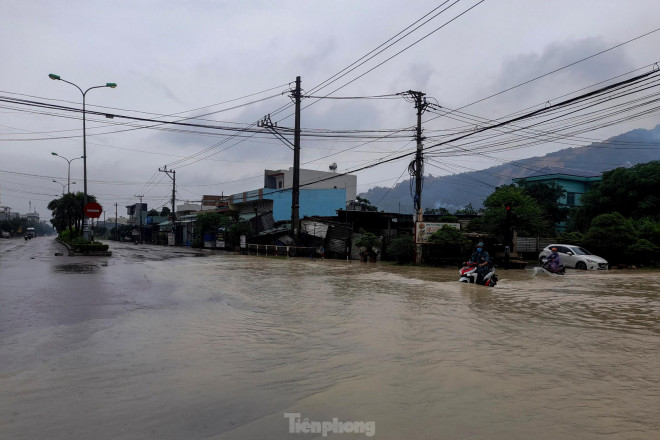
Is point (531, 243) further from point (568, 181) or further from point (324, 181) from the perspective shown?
point (324, 181)

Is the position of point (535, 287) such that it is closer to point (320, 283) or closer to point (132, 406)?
point (320, 283)

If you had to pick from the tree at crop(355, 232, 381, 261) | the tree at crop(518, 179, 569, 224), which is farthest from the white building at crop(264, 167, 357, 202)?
the tree at crop(355, 232, 381, 261)

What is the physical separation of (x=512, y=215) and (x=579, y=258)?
445cm

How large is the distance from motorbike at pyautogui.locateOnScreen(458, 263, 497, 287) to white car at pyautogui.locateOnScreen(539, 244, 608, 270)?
923cm

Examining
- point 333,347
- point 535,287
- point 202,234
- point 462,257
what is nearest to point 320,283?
point 535,287

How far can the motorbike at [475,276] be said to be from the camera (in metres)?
14.5

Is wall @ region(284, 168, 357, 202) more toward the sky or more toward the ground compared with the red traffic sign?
more toward the sky

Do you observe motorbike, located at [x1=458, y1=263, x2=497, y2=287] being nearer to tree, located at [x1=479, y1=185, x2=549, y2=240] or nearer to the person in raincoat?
the person in raincoat

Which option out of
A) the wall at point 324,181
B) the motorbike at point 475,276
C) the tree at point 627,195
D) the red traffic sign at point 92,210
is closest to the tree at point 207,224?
the wall at point 324,181

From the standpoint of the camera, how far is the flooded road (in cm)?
382

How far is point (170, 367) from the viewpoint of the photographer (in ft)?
17.3

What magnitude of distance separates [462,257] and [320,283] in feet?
40.6

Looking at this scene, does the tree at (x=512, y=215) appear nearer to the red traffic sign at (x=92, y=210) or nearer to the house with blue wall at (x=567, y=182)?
the house with blue wall at (x=567, y=182)

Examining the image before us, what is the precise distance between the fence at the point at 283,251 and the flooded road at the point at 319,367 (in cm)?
2035
